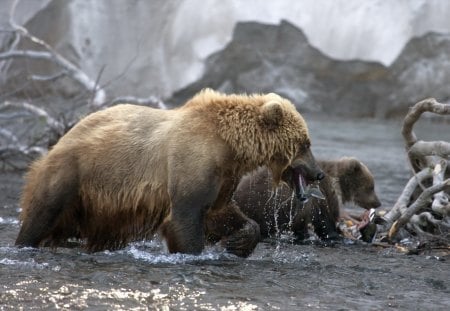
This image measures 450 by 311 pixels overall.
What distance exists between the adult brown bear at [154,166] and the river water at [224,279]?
0.68 ft

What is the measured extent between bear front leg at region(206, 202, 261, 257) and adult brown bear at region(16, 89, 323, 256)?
0.02 metres

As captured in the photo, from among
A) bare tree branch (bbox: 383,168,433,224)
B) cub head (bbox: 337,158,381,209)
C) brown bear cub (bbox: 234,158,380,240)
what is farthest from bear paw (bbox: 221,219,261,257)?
cub head (bbox: 337,158,381,209)

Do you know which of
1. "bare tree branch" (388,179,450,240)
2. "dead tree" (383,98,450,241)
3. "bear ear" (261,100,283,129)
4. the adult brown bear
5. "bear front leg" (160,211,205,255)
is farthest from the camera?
"dead tree" (383,98,450,241)

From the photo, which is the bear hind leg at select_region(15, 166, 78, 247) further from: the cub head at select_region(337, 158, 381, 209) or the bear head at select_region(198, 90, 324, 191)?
the cub head at select_region(337, 158, 381, 209)

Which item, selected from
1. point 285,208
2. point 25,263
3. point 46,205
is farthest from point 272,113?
point 285,208

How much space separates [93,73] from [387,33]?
5.91 meters

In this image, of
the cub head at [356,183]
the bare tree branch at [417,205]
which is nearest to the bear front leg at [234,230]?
the bare tree branch at [417,205]

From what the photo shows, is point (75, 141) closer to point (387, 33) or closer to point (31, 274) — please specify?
point (31, 274)

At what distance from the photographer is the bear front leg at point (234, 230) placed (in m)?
6.49

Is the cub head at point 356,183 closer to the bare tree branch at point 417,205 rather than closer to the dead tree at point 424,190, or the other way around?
the dead tree at point 424,190

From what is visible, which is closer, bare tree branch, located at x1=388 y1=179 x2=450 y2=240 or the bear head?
the bear head

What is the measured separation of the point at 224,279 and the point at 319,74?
1301 centimetres

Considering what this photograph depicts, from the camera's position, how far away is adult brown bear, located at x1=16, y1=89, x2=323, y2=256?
19.8ft

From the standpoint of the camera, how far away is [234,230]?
6523 millimetres
